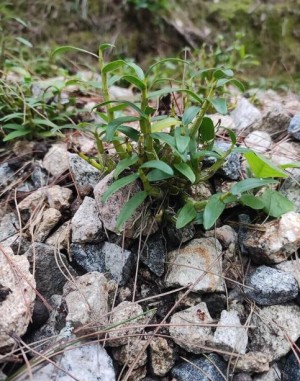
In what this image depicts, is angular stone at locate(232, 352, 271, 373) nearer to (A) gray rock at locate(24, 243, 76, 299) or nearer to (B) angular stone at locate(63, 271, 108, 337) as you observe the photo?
(B) angular stone at locate(63, 271, 108, 337)

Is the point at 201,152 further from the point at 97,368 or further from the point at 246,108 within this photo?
the point at 246,108

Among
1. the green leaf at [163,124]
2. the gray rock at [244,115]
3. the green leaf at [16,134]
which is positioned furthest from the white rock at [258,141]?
the green leaf at [16,134]

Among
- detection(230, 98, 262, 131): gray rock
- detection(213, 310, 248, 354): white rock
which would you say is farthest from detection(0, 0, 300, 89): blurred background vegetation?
detection(213, 310, 248, 354): white rock

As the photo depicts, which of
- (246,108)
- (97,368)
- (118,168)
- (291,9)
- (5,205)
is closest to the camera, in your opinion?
(97,368)

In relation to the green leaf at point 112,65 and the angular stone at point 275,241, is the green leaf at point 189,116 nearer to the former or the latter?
the green leaf at point 112,65

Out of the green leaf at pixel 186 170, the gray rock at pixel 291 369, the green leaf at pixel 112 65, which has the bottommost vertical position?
the gray rock at pixel 291 369

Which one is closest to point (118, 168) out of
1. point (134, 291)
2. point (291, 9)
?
point (134, 291)
